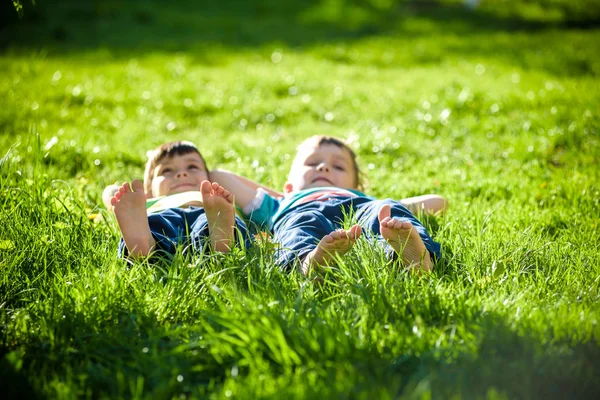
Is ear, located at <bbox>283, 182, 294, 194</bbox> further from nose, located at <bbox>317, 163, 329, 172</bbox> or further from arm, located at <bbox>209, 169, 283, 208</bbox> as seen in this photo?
nose, located at <bbox>317, 163, 329, 172</bbox>

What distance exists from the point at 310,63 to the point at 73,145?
16.0 ft

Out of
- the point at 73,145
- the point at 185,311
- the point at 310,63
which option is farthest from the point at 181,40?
the point at 185,311

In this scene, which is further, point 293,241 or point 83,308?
point 293,241

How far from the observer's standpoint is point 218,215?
2.96 m

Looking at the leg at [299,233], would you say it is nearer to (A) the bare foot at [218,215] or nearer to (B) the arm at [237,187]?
(A) the bare foot at [218,215]

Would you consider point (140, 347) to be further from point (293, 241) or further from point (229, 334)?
point (293, 241)

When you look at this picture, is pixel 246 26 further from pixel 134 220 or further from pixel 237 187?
pixel 134 220

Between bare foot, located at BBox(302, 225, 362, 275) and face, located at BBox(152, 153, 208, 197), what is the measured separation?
135 centimetres

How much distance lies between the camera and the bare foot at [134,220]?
2.86 meters

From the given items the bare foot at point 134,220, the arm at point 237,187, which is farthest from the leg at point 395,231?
the bare foot at point 134,220

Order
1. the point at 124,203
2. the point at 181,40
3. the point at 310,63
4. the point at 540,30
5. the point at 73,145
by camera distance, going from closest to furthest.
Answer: the point at 124,203
the point at 73,145
the point at 310,63
the point at 181,40
the point at 540,30

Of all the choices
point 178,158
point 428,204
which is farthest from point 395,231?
point 178,158

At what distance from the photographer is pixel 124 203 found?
290cm

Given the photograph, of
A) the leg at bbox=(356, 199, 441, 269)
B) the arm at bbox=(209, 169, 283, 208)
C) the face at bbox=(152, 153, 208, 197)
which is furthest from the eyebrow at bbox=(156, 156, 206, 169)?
the leg at bbox=(356, 199, 441, 269)
